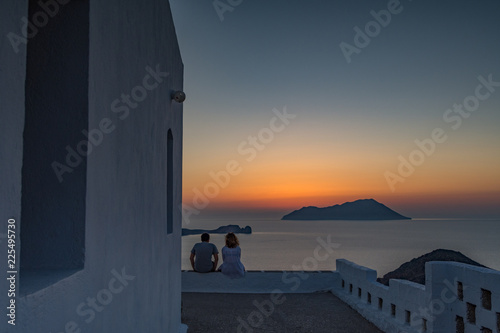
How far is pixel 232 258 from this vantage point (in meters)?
11.8

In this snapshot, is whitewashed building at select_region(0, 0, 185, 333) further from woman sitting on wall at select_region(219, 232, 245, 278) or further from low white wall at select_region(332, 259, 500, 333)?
woman sitting on wall at select_region(219, 232, 245, 278)

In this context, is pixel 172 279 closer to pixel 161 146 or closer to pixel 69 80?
pixel 161 146

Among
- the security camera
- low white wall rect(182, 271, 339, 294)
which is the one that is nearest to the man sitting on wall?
low white wall rect(182, 271, 339, 294)

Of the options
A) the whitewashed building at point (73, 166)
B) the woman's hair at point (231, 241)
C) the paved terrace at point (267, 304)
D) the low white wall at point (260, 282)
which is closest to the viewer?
the whitewashed building at point (73, 166)

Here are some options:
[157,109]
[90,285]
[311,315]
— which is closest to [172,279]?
[157,109]

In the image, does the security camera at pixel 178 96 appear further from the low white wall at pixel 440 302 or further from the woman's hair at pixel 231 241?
the woman's hair at pixel 231 241

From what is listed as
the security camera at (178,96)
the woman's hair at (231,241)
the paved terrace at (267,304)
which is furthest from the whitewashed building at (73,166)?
the woman's hair at (231,241)

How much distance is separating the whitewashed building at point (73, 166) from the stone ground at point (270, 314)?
4633mm

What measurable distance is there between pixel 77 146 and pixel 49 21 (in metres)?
0.82

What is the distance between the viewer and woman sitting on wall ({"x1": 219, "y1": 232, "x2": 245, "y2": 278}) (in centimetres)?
1142

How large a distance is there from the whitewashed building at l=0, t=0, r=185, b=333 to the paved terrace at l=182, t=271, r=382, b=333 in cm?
482

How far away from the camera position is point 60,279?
7.94 feet

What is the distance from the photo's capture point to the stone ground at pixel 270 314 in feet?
29.1

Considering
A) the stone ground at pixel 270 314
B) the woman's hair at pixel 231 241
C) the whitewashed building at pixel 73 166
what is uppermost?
the whitewashed building at pixel 73 166
